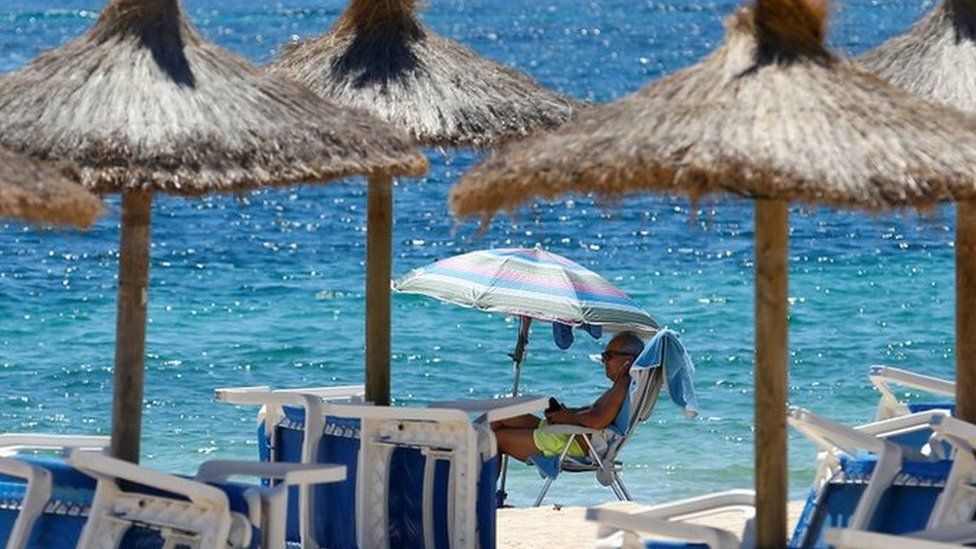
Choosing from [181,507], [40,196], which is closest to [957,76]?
[181,507]

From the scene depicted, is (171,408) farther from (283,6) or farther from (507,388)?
(283,6)

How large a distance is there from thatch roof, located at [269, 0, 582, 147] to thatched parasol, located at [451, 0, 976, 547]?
2342 mm

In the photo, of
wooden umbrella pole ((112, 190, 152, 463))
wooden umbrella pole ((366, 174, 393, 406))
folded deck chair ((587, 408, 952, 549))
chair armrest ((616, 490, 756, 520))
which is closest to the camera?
chair armrest ((616, 490, 756, 520))

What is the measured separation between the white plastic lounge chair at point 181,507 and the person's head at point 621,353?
2895 millimetres

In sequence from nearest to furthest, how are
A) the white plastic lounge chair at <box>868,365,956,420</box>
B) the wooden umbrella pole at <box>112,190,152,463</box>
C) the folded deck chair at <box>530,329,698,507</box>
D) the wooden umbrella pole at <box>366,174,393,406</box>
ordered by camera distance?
the wooden umbrella pole at <box>112,190,152,463</box> < the wooden umbrella pole at <box>366,174,393,406</box> < the white plastic lounge chair at <box>868,365,956,420</box> < the folded deck chair at <box>530,329,698,507</box>

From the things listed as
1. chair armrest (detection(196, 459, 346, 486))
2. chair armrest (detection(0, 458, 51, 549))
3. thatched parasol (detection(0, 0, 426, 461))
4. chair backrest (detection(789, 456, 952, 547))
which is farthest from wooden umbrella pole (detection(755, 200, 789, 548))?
chair armrest (detection(0, 458, 51, 549))

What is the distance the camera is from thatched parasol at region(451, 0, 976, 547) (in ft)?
16.2

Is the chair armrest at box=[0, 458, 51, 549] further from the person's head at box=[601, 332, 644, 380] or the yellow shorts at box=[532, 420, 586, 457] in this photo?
the person's head at box=[601, 332, 644, 380]

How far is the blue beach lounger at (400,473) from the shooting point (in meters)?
6.88

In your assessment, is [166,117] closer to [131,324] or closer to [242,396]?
[131,324]

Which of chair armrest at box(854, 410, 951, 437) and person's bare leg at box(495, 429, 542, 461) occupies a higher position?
chair armrest at box(854, 410, 951, 437)

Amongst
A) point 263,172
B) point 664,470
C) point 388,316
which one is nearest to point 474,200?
point 263,172

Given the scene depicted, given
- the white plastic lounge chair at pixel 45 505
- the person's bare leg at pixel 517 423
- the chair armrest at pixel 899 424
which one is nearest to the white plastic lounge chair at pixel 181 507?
the white plastic lounge chair at pixel 45 505

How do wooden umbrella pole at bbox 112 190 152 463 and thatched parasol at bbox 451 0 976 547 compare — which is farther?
wooden umbrella pole at bbox 112 190 152 463
